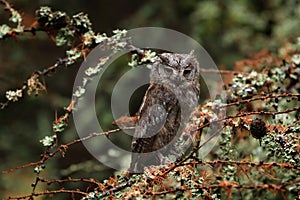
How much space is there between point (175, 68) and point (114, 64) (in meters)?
2.08

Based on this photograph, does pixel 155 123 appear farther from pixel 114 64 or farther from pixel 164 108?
pixel 114 64

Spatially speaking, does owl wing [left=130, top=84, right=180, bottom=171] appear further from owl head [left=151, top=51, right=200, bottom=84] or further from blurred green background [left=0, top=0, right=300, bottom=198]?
blurred green background [left=0, top=0, right=300, bottom=198]

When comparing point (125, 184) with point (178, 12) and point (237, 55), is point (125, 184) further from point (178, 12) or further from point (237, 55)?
point (178, 12)

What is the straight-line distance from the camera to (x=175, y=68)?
1.75m

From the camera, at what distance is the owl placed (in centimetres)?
177

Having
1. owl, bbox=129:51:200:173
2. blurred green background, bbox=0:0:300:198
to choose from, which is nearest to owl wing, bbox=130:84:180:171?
owl, bbox=129:51:200:173

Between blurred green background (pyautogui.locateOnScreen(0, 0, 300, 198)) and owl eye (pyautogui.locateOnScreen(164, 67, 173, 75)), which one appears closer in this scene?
owl eye (pyautogui.locateOnScreen(164, 67, 173, 75))

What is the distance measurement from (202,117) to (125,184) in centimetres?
36

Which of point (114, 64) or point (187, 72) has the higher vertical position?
point (114, 64)

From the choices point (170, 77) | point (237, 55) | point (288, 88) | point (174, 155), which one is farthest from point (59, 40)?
point (237, 55)

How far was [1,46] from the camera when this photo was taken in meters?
3.98

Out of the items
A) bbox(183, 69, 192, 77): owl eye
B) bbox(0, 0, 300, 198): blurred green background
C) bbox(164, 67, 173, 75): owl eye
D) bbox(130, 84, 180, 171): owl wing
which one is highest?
bbox(0, 0, 300, 198): blurred green background

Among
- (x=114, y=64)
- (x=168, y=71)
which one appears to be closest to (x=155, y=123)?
(x=168, y=71)

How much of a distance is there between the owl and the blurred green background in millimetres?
1671
